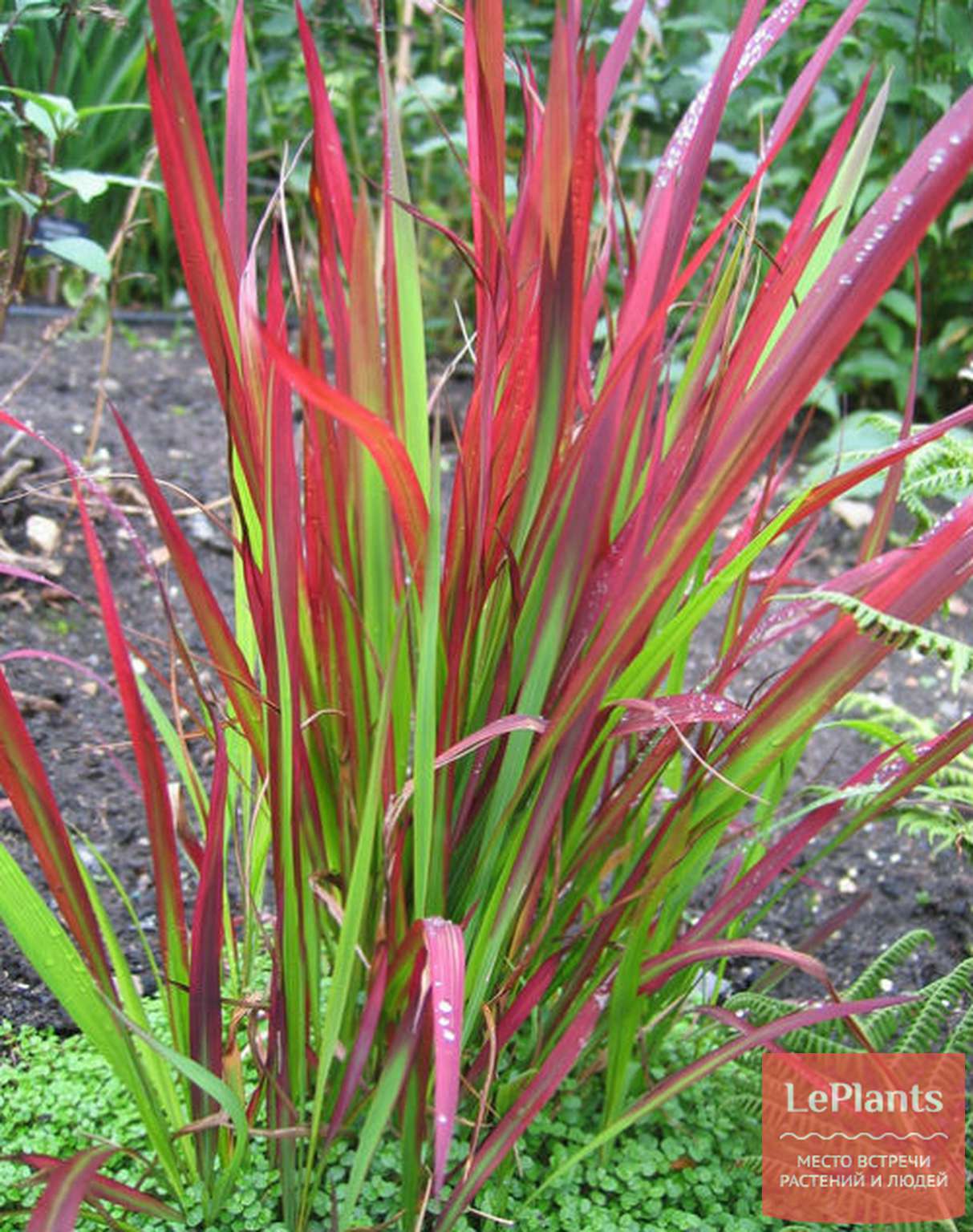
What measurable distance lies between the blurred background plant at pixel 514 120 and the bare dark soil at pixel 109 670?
0.28 m

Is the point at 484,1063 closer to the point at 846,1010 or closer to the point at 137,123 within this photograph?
the point at 846,1010

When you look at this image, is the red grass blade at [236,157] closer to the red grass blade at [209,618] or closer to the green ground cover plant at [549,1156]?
the red grass blade at [209,618]

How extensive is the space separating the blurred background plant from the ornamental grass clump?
1.58 metres

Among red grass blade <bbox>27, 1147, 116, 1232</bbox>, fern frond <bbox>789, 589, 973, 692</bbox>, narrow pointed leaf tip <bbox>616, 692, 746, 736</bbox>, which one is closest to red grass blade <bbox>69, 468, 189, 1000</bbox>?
red grass blade <bbox>27, 1147, 116, 1232</bbox>

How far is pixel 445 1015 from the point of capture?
730 millimetres

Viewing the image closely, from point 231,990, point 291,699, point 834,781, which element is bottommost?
point 834,781

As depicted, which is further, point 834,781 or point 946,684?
point 946,684

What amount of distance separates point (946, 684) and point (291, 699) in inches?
63.2

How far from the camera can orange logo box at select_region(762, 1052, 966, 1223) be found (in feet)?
3.27

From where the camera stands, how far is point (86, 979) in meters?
0.88

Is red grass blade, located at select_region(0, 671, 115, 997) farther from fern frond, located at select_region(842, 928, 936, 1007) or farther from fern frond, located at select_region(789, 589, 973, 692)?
fern frond, located at select_region(842, 928, 936, 1007)

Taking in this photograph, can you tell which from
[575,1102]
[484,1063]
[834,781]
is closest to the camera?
[484,1063]

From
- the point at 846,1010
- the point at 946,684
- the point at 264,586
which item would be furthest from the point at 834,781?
the point at 264,586

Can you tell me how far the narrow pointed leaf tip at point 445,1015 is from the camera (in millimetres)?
696
